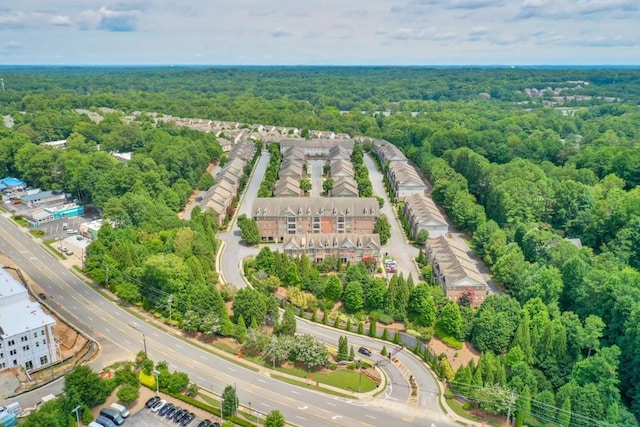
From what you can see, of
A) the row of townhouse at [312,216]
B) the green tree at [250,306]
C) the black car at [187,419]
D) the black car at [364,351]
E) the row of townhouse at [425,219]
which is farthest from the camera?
the row of townhouse at [312,216]

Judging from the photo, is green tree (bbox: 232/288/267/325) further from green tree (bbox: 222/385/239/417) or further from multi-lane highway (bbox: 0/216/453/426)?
green tree (bbox: 222/385/239/417)

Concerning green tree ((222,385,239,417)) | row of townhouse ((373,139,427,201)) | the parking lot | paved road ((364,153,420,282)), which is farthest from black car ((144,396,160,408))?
row of townhouse ((373,139,427,201))

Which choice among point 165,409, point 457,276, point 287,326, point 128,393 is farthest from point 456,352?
point 128,393

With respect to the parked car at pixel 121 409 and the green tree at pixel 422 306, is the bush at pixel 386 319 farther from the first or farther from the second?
the parked car at pixel 121 409

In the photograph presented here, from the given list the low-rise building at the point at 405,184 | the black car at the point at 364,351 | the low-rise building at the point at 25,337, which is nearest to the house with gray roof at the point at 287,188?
the low-rise building at the point at 405,184

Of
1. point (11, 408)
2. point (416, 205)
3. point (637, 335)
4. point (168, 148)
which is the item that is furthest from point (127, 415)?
point (168, 148)

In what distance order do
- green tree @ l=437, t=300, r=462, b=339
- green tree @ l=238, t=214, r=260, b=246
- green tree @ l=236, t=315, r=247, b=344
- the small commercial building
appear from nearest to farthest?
green tree @ l=236, t=315, r=247, b=344, green tree @ l=437, t=300, r=462, b=339, green tree @ l=238, t=214, r=260, b=246, the small commercial building
